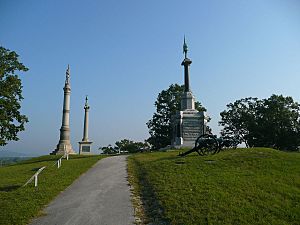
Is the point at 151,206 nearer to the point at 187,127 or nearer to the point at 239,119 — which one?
the point at 187,127

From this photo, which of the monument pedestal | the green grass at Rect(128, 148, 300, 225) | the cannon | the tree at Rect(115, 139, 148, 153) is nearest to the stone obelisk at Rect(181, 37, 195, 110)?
the cannon

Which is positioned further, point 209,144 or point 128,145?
point 128,145

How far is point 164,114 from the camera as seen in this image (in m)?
50.3

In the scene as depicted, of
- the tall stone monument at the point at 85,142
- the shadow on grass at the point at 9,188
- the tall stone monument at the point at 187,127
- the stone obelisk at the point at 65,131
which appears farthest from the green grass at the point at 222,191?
the tall stone monument at the point at 85,142

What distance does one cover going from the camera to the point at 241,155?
55.4 ft

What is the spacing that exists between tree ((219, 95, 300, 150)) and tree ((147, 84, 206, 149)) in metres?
7.36

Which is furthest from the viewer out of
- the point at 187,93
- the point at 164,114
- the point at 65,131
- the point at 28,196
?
the point at 164,114

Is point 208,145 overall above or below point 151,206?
above

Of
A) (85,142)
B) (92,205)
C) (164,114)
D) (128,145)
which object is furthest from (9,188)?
(128,145)

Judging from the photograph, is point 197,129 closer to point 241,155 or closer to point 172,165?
point 241,155

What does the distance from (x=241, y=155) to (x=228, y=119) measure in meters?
36.5

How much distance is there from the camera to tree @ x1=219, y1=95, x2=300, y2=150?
45.4 meters

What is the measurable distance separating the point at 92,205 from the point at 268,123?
140ft

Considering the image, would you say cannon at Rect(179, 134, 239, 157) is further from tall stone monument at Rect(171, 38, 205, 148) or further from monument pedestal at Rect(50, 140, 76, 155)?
monument pedestal at Rect(50, 140, 76, 155)
